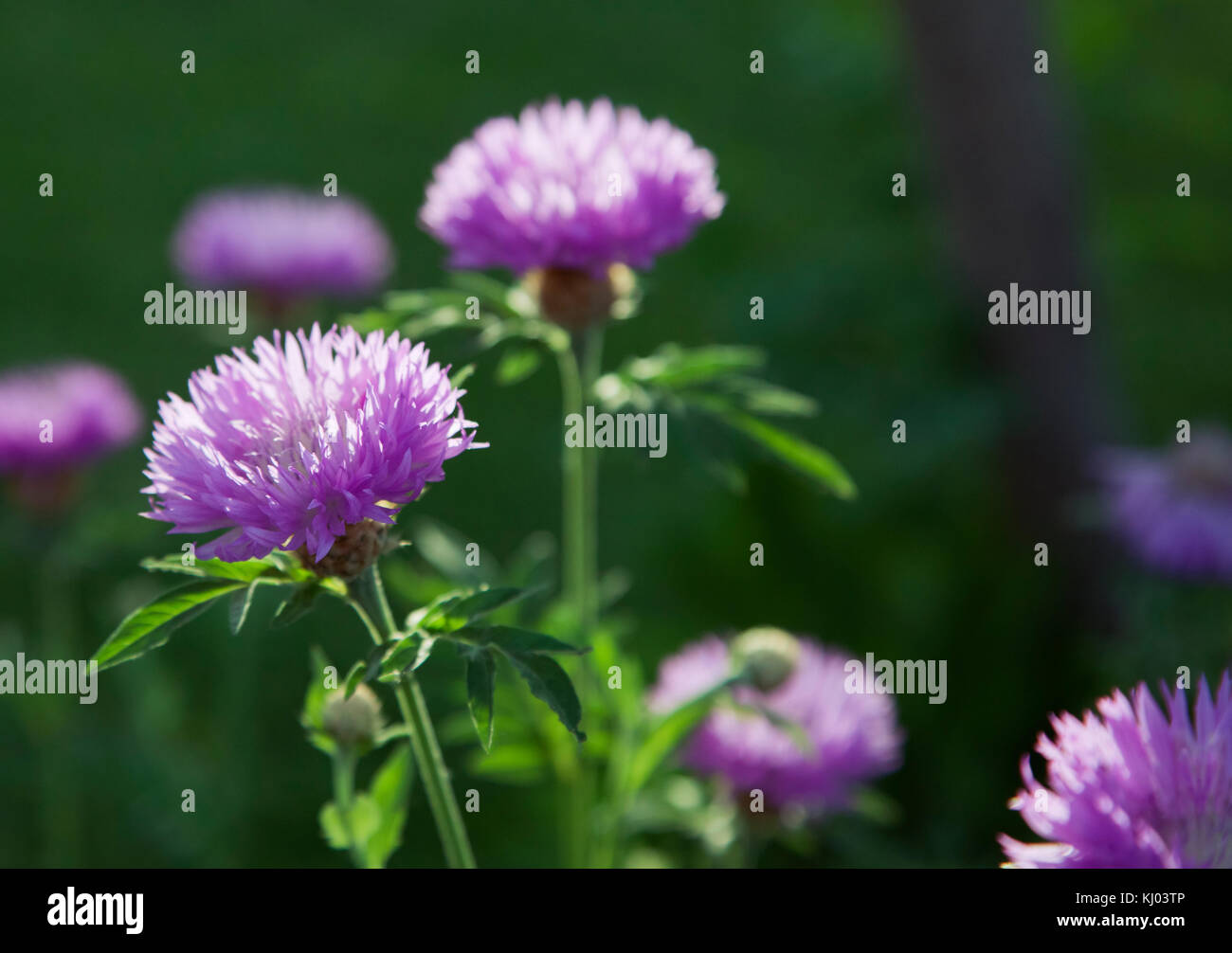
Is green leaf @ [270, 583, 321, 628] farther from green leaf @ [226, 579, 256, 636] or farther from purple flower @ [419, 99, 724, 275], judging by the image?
purple flower @ [419, 99, 724, 275]

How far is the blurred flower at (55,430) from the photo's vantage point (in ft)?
→ 6.91

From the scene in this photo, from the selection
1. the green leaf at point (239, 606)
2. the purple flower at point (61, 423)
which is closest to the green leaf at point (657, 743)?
the green leaf at point (239, 606)

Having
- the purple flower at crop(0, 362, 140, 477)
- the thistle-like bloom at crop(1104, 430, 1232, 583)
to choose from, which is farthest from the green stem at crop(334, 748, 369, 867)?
the thistle-like bloom at crop(1104, 430, 1232, 583)

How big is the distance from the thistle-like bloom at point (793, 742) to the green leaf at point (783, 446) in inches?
17.7

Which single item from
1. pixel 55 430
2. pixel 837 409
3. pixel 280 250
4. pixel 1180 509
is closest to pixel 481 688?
pixel 55 430

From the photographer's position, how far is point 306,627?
3539 mm

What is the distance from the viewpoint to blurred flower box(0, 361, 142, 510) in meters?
2.11

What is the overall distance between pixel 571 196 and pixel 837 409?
185cm

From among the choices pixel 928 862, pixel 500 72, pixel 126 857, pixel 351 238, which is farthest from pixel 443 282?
pixel 928 862

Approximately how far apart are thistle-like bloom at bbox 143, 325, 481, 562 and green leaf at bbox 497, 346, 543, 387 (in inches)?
13.3

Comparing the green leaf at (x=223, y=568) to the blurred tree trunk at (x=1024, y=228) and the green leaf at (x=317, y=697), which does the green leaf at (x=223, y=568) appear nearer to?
the green leaf at (x=317, y=697)

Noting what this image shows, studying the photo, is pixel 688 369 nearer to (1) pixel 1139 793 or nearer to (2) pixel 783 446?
(2) pixel 783 446
